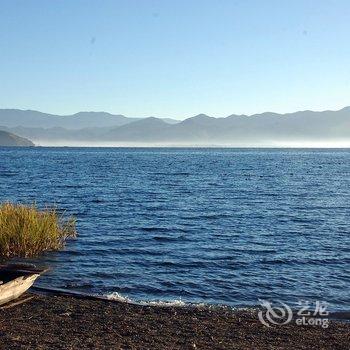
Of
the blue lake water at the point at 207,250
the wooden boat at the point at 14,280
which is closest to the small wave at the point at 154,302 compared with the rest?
the blue lake water at the point at 207,250

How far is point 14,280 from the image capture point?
14891 millimetres

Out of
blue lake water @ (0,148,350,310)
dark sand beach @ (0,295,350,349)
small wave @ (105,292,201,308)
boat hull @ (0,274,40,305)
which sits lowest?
blue lake water @ (0,148,350,310)

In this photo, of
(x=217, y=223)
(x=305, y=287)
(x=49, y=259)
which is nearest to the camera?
(x=305, y=287)

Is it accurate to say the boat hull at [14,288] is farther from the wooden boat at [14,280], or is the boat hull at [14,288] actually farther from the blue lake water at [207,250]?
the blue lake water at [207,250]

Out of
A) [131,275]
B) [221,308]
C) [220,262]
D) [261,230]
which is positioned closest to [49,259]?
[131,275]

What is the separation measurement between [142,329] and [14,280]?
3931mm

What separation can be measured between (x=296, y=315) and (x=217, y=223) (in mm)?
20411

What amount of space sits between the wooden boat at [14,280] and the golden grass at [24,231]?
20.9 ft

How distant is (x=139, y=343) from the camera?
12.1m

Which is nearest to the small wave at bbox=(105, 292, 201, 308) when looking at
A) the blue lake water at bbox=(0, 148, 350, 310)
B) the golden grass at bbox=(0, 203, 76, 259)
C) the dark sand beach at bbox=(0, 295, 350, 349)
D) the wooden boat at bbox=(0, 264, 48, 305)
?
the blue lake water at bbox=(0, 148, 350, 310)

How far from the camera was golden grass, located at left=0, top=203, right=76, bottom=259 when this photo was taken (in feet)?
74.4

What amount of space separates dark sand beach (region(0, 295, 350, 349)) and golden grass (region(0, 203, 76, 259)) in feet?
23.0

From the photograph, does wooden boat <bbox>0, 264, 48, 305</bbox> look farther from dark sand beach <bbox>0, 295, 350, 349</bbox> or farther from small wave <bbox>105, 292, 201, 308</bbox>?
small wave <bbox>105, 292, 201, 308</bbox>

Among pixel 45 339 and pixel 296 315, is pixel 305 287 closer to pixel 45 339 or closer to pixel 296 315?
pixel 296 315
